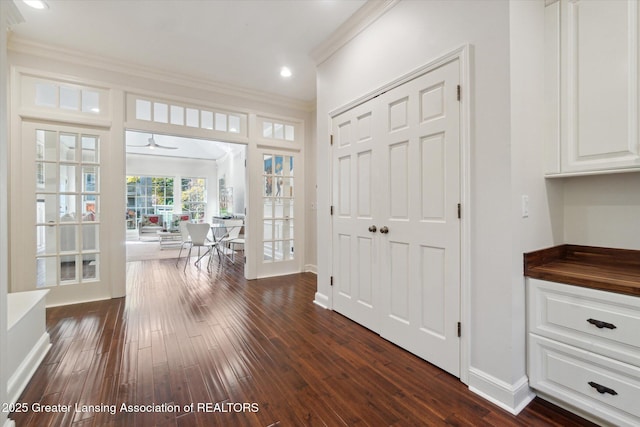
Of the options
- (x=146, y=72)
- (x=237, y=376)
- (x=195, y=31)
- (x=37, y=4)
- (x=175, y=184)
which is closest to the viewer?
(x=237, y=376)

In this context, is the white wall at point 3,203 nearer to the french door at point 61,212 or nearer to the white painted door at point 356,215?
the white painted door at point 356,215

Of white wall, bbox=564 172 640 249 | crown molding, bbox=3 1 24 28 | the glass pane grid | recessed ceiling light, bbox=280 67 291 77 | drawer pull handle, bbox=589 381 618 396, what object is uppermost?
recessed ceiling light, bbox=280 67 291 77

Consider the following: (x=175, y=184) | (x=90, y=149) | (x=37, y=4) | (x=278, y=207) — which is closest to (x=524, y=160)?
(x=278, y=207)

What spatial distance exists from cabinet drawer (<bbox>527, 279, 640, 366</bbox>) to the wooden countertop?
0.14 ft

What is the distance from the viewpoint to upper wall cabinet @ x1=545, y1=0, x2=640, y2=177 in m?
1.47

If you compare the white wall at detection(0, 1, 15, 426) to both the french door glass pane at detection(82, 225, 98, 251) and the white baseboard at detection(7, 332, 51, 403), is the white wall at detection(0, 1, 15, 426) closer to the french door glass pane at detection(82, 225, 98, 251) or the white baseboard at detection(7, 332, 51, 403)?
the white baseboard at detection(7, 332, 51, 403)

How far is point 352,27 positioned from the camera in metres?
2.69

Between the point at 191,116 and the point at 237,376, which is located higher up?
the point at 191,116

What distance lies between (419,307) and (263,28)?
9.94 feet

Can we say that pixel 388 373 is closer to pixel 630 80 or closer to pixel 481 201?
pixel 481 201

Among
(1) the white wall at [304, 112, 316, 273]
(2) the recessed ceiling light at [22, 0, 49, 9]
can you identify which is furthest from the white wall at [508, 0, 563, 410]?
(2) the recessed ceiling light at [22, 0, 49, 9]

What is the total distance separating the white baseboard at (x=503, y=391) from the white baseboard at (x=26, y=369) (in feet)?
8.84

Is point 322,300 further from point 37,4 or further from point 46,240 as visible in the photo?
point 37,4

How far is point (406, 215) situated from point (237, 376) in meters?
1.66
